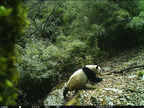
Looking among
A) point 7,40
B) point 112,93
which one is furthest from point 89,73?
point 7,40

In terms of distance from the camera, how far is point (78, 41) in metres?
6.44

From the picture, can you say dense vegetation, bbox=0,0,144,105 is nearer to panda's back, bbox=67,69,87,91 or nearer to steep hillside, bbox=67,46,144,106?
panda's back, bbox=67,69,87,91

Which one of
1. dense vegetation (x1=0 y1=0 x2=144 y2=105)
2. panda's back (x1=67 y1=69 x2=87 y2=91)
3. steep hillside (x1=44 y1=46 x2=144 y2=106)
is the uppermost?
dense vegetation (x1=0 y1=0 x2=144 y2=105)

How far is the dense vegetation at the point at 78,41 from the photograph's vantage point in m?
4.88

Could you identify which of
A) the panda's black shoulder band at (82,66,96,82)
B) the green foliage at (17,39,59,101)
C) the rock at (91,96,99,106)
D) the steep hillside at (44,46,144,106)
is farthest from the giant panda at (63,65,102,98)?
the green foliage at (17,39,59,101)

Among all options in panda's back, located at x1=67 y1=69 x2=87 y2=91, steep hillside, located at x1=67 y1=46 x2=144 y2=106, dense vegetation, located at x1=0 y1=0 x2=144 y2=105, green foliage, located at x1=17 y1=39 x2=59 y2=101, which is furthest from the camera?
dense vegetation, located at x1=0 y1=0 x2=144 y2=105

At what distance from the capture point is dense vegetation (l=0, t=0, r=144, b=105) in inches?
192

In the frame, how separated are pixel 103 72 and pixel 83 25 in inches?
130

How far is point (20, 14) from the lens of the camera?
3.27 ft

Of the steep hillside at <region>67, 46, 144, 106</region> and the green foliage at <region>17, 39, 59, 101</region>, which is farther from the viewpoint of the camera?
the green foliage at <region>17, 39, 59, 101</region>

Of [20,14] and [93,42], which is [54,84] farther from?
[20,14]

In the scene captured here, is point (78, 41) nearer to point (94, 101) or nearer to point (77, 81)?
point (77, 81)

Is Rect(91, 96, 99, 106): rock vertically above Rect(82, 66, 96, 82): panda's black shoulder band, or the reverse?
Rect(82, 66, 96, 82): panda's black shoulder band

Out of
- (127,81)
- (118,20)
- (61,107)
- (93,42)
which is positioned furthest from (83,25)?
(61,107)
